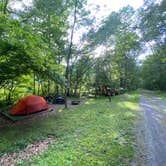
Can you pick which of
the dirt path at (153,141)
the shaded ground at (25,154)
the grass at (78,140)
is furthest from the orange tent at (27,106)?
the dirt path at (153,141)

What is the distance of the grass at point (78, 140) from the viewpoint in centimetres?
486

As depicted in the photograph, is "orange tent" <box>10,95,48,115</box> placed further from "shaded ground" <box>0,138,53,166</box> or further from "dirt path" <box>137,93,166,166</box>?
"dirt path" <box>137,93,166,166</box>

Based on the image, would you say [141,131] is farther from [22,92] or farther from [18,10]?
[22,92]

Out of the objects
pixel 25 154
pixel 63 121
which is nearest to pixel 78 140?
pixel 25 154

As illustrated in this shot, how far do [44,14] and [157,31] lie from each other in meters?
8.62

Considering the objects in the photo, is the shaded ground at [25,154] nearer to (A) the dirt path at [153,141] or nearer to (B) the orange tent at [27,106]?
(A) the dirt path at [153,141]

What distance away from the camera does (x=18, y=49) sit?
7660mm

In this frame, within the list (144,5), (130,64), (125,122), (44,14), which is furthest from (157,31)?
(130,64)

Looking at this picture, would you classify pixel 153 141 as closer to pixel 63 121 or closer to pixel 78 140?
pixel 78 140

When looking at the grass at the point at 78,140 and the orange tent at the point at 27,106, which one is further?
the orange tent at the point at 27,106

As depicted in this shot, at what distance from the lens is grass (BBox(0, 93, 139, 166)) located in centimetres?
486

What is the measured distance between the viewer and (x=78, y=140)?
20.8ft

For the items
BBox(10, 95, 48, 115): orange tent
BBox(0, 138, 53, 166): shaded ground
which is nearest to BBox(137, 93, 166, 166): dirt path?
BBox(0, 138, 53, 166): shaded ground

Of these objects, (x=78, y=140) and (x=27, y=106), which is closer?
(x=78, y=140)
